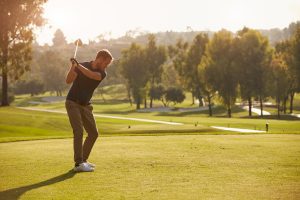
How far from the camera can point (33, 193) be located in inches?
280

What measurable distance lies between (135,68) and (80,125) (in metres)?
104

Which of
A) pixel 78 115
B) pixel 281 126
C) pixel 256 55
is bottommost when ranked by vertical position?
pixel 281 126

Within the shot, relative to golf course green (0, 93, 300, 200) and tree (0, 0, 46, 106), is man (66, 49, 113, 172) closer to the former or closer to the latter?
golf course green (0, 93, 300, 200)

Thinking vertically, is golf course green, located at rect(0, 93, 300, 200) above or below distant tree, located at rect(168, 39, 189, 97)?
below

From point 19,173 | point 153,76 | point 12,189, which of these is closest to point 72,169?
point 19,173

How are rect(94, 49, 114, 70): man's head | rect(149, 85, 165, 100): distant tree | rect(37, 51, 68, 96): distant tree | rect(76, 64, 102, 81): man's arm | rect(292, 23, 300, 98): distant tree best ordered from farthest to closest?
rect(37, 51, 68, 96): distant tree, rect(149, 85, 165, 100): distant tree, rect(292, 23, 300, 98): distant tree, rect(94, 49, 114, 70): man's head, rect(76, 64, 102, 81): man's arm

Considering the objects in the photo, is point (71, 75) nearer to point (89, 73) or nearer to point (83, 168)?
point (89, 73)

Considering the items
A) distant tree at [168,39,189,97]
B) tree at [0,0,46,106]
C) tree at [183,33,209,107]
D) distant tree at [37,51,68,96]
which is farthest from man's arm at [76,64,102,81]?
distant tree at [37,51,68,96]

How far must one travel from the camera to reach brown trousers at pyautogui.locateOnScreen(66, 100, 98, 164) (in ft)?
34.0

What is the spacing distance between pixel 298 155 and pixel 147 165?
424cm

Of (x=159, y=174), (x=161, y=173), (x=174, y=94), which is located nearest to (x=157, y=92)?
(x=174, y=94)

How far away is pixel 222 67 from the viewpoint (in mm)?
80812

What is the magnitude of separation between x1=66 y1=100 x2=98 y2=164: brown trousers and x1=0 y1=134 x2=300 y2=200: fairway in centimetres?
43

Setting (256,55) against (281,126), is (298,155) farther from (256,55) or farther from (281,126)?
(256,55)
